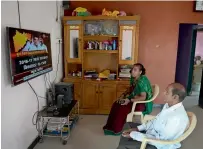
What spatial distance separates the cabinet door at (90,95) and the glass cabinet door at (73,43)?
52 cm

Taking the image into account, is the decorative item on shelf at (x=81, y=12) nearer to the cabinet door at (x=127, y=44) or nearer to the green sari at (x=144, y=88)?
the cabinet door at (x=127, y=44)

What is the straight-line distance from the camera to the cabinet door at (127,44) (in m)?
3.52

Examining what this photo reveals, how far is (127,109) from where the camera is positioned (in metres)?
2.88

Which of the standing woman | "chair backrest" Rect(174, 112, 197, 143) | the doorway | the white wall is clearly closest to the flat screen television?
the white wall

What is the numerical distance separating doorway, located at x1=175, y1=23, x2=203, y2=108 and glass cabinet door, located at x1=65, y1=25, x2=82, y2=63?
2.58 m

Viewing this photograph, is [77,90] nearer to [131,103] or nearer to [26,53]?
[131,103]

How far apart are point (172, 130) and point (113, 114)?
1440 mm

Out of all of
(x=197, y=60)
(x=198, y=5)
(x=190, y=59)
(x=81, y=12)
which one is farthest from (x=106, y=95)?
(x=197, y=60)

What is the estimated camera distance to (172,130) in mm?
1590

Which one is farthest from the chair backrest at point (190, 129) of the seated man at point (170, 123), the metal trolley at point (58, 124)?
the metal trolley at point (58, 124)

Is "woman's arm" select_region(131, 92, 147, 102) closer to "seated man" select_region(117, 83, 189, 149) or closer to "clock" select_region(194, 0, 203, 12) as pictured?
"seated man" select_region(117, 83, 189, 149)

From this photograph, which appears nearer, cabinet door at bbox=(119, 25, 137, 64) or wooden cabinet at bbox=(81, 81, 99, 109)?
cabinet door at bbox=(119, 25, 137, 64)

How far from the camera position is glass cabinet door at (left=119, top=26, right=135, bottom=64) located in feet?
11.6

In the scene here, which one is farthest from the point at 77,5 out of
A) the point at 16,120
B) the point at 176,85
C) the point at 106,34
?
the point at 176,85
